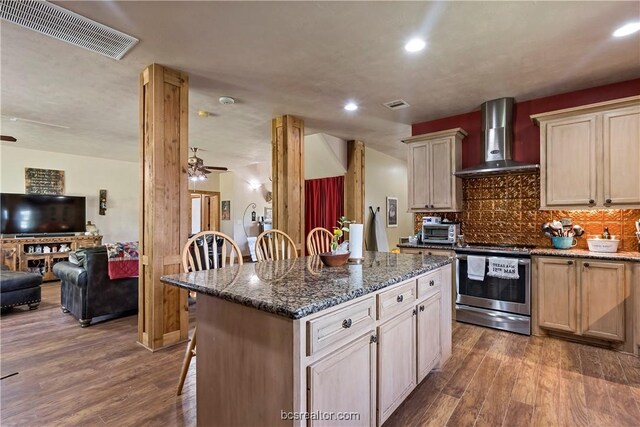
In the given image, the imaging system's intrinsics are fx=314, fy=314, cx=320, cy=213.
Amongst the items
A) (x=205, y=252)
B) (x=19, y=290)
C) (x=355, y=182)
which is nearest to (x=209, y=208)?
(x=355, y=182)

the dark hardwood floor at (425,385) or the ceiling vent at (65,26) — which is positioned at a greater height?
the ceiling vent at (65,26)

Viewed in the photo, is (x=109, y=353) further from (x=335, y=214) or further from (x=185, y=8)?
(x=335, y=214)

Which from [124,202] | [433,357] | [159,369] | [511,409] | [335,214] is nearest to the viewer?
[511,409]

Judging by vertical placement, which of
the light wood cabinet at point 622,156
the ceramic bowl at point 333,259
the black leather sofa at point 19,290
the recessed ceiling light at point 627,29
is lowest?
the black leather sofa at point 19,290

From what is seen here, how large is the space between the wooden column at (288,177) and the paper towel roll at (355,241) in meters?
2.19

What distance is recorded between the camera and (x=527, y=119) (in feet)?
12.5

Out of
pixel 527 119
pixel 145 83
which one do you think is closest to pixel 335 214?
pixel 527 119

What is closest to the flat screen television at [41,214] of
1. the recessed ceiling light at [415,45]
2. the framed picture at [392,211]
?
the framed picture at [392,211]

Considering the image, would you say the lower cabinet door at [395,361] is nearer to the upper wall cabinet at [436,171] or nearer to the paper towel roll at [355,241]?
the paper towel roll at [355,241]

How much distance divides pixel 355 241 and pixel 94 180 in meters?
7.26

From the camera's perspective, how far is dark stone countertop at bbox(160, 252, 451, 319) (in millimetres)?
1257

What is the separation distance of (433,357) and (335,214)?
4374 millimetres

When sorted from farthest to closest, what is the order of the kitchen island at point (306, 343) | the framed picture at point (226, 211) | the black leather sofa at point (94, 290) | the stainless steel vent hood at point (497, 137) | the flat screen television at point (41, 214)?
the framed picture at point (226, 211) < the flat screen television at point (41, 214) < the stainless steel vent hood at point (497, 137) < the black leather sofa at point (94, 290) < the kitchen island at point (306, 343)

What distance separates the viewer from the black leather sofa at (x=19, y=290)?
3871mm
